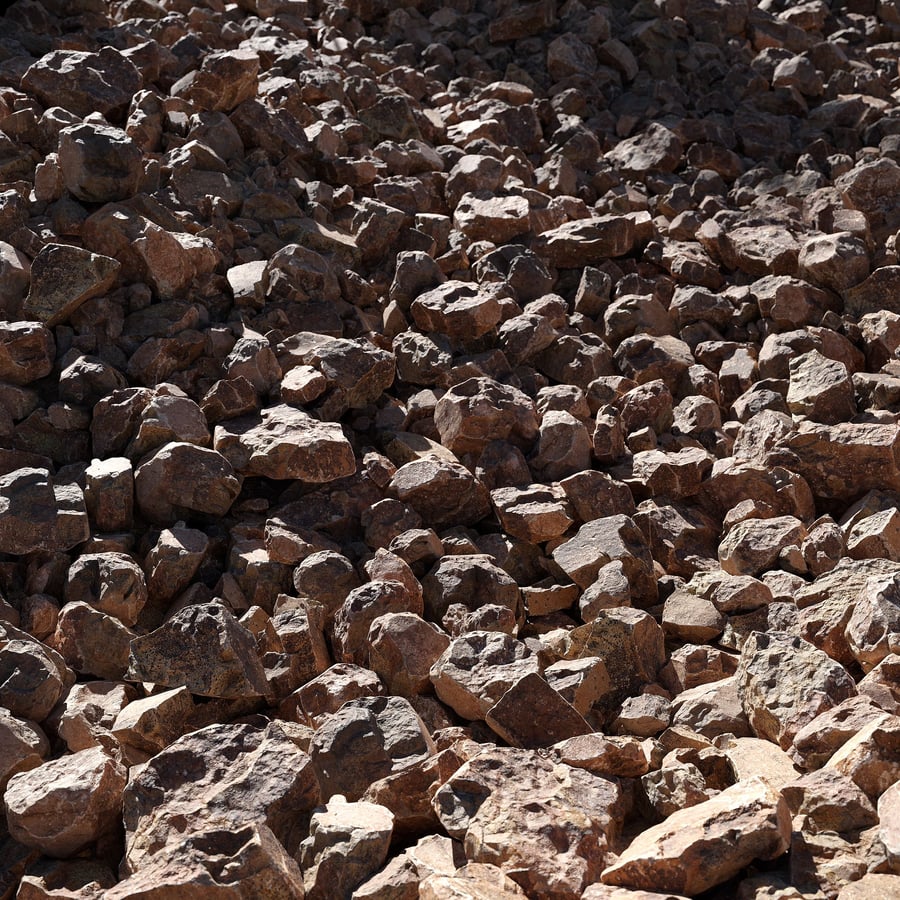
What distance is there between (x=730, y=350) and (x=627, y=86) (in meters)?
2.58

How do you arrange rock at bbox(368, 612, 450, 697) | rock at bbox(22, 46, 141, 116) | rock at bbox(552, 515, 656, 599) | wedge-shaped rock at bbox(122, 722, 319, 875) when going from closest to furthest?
wedge-shaped rock at bbox(122, 722, 319, 875) → rock at bbox(368, 612, 450, 697) → rock at bbox(552, 515, 656, 599) → rock at bbox(22, 46, 141, 116)

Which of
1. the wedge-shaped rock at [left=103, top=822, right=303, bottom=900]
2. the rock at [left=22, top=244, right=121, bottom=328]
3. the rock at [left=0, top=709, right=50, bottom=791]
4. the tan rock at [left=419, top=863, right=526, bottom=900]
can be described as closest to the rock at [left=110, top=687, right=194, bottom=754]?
the rock at [left=0, top=709, right=50, bottom=791]

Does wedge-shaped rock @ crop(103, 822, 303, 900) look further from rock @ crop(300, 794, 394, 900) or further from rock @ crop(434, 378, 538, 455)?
Result: rock @ crop(434, 378, 538, 455)

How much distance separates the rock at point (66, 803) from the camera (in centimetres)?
236

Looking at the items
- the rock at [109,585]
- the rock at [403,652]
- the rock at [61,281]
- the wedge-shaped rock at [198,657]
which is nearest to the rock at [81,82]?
the rock at [61,281]

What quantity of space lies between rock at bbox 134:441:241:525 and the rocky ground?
1cm

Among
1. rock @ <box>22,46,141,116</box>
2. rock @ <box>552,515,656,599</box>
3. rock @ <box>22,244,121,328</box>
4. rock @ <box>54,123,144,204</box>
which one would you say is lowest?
rock @ <box>552,515,656,599</box>

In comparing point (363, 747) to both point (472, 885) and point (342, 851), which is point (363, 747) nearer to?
point (342, 851)

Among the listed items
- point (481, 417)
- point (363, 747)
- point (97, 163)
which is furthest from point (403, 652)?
point (97, 163)

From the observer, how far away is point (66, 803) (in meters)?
2.36

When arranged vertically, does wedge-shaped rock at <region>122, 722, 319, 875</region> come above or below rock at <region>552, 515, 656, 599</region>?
above

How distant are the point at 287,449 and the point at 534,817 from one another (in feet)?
5.32

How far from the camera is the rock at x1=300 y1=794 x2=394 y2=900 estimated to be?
7.20 ft

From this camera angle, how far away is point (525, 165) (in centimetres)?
539
